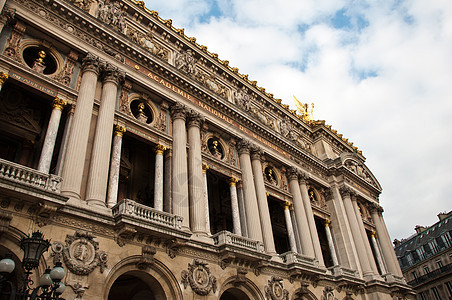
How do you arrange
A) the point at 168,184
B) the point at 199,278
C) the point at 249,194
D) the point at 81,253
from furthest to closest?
the point at 249,194
the point at 168,184
the point at 199,278
the point at 81,253

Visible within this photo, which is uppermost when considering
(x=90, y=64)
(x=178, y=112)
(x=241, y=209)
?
(x=90, y=64)

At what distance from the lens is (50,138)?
1562cm

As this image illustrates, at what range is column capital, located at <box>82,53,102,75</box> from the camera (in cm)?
1850

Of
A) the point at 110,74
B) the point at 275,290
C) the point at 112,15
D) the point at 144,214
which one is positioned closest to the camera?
the point at 144,214

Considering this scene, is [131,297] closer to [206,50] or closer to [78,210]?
[78,210]

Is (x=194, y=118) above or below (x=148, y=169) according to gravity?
above

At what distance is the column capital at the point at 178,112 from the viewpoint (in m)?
21.8

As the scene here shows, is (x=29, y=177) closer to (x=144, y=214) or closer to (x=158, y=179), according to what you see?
(x=144, y=214)

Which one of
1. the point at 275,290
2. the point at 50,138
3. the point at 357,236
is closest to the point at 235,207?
the point at 275,290

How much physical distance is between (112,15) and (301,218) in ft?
60.1

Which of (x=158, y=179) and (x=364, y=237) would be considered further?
(x=364, y=237)

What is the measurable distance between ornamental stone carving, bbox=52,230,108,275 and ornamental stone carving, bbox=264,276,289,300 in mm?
9792

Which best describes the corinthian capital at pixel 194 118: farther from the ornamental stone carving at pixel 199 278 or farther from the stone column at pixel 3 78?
the stone column at pixel 3 78

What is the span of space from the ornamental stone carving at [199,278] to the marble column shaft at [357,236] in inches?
669
